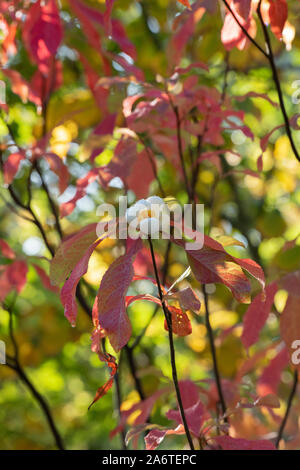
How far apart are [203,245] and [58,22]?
2.18 ft

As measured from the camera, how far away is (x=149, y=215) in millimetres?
588

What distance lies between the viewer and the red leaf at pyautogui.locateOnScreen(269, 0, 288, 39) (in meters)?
0.77

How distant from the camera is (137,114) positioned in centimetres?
86

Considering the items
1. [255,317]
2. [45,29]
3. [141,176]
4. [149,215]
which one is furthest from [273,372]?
[45,29]

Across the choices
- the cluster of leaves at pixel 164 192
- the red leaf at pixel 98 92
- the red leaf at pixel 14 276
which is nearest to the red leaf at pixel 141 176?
the cluster of leaves at pixel 164 192

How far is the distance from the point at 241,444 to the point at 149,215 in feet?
1.16

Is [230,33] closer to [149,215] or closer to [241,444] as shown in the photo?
[149,215]

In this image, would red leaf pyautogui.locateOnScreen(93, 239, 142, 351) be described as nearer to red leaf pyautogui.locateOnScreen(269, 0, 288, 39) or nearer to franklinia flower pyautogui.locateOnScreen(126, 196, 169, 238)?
franklinia flower pyautogui.locateOnScreen(126, 196, 169, 238)

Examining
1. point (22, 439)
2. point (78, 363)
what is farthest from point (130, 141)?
point (78, 363)

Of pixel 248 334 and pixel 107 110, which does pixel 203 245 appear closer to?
pixel 248 334

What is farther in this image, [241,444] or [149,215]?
[241,444]

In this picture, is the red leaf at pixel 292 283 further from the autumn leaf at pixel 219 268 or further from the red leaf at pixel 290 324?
the autumn leaf at pixel 219 268

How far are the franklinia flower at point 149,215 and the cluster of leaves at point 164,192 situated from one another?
0.15 feet

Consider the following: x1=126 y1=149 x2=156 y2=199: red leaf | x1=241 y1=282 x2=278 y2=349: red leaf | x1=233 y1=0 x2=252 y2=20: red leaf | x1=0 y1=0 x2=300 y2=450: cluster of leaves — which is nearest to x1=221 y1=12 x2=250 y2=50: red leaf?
x1=0 y1=0 x2=300 y2=450: cluster of leaves
